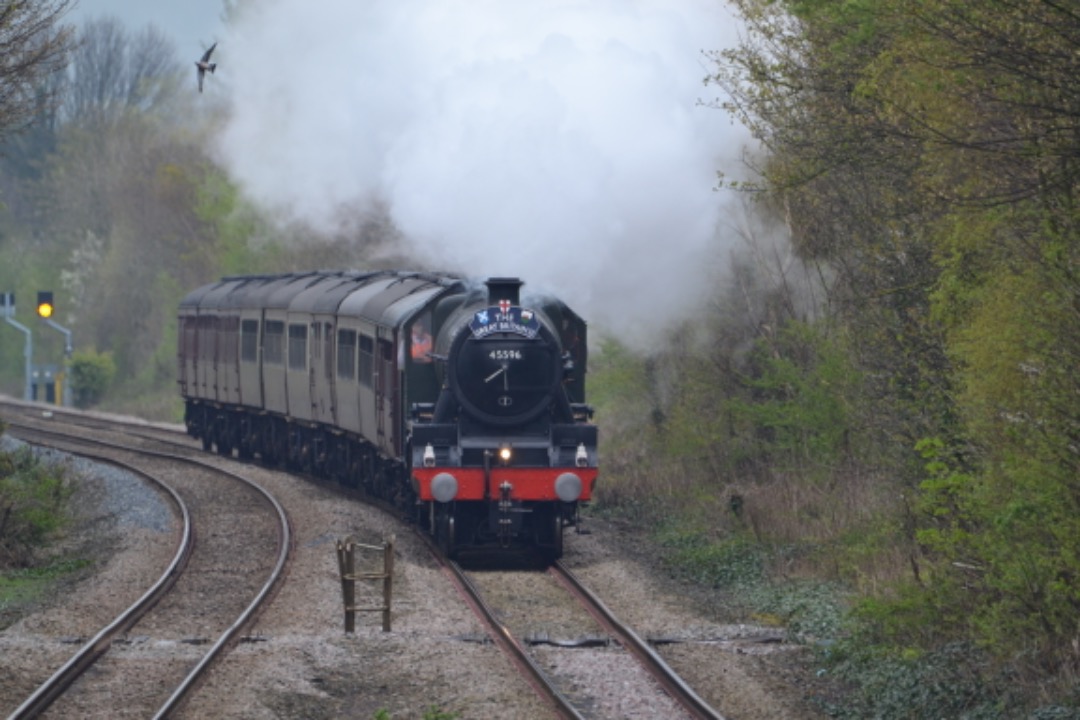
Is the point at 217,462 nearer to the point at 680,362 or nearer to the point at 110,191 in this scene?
the point at 680,362

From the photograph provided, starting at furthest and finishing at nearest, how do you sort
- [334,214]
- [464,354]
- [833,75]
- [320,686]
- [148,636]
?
[334,214], [464,354], [833,75], [148,636], [320,686]

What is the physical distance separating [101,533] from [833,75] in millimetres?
10547

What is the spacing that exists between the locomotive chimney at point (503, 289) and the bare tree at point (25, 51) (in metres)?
4.68

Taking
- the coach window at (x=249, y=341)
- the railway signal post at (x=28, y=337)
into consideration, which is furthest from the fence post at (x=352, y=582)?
the railway signal post at (x=28, y=337)

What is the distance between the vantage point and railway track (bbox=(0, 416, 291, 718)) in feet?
33.3

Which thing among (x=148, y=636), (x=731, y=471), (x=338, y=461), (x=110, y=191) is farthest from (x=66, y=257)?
(x=148, y=636)

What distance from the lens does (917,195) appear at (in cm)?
1290

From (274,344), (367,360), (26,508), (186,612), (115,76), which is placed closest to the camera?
(186,612)

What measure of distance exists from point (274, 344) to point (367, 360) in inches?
273

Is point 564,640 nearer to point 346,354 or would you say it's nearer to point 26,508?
point 26,508

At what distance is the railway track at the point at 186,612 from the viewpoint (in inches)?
400

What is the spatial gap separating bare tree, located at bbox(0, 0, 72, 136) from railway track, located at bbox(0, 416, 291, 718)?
4657mm

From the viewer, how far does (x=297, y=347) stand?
955 inches

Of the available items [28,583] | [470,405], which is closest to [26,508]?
[28,583]
